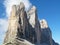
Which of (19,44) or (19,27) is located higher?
(19,27)

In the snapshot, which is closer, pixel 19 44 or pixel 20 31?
pixel 19 44

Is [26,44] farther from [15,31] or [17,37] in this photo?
[15,31]

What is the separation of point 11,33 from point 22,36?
13159 millimetres

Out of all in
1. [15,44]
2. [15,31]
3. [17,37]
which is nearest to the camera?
[15,44]

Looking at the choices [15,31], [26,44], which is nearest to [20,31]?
[15,31]

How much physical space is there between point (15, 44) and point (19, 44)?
19.7 feet

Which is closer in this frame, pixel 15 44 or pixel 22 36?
pixel 15 44

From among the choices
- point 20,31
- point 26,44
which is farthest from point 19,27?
point 26,44

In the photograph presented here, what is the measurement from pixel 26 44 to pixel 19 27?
117 ft

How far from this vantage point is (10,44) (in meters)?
160

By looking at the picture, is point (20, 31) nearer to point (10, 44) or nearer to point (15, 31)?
point (15, 31)

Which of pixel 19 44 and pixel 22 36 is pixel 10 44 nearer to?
pixel 19 44

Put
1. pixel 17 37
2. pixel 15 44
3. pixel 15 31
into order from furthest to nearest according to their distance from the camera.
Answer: pixel 15 31, pixel 17 37, pixel 15 44

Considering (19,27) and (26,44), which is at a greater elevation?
(19,27)
